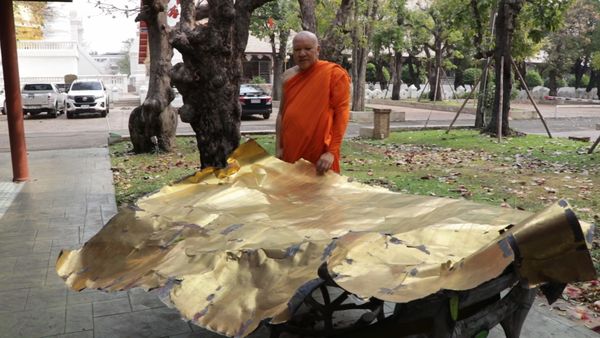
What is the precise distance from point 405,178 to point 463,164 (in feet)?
6.72

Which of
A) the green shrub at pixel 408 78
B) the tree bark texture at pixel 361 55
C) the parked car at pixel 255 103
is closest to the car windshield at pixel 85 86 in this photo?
the parked car at pixel 255 103

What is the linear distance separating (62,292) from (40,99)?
20.7m

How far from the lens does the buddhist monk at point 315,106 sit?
4.27 metres

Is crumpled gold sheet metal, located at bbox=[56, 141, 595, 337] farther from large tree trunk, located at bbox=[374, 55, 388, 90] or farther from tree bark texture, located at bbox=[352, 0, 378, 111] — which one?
large tree trunk, located at bbox=[374, 55, 388, 90]

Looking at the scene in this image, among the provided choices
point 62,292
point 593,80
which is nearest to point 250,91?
point 62,292

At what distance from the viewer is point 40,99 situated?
74.3 feet

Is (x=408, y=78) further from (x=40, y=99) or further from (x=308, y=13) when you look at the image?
(x=308, y=13)

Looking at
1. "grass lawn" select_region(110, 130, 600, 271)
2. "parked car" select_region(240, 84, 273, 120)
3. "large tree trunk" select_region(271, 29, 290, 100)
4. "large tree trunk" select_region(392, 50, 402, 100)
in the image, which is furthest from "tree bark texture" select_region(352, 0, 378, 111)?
"large tree trunk" select_region(392, 50, 402, 100)

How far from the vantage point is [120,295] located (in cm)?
419

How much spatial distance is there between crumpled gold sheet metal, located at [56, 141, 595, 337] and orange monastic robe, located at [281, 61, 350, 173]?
0.55 m

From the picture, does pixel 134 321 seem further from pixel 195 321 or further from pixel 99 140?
pixel 99 140

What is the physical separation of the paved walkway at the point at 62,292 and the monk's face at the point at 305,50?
205cm

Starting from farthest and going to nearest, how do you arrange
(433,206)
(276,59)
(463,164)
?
Answer: (276,59) → (463,164) → (433,206)

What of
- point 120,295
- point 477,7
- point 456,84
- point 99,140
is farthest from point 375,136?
point 456,84
